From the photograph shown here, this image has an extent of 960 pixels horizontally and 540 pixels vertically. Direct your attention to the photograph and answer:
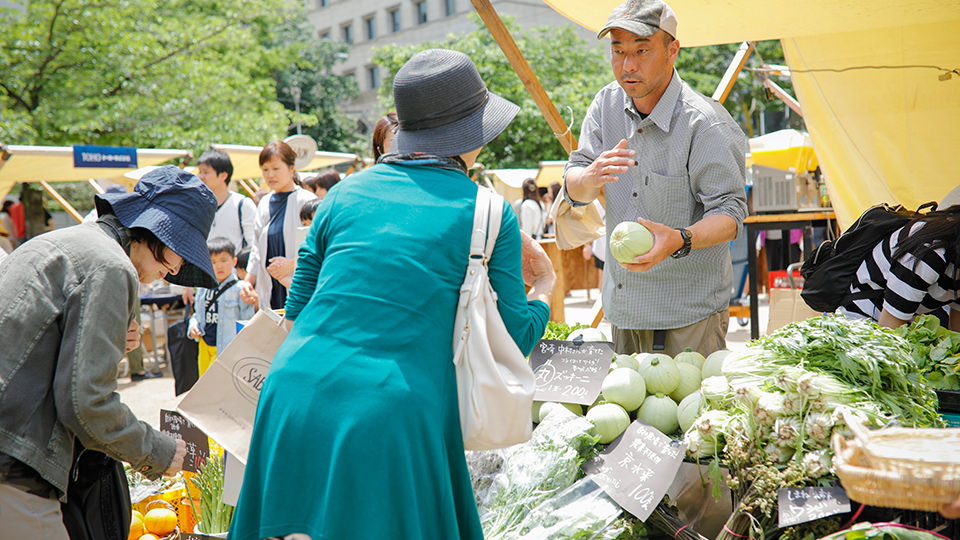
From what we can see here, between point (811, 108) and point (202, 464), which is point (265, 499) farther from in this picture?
point (811, 108)

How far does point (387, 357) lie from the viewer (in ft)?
5.69

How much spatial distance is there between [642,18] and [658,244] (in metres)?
0.88

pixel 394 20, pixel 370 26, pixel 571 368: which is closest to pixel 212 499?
pixel 571 368

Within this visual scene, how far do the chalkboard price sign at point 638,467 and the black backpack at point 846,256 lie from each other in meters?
1.08

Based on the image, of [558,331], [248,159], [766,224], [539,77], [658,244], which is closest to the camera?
[658,244]

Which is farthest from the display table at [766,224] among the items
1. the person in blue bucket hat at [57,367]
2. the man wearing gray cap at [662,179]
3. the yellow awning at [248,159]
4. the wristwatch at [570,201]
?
the yellow awning at [248,159]

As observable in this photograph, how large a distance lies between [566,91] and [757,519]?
25.2 meters

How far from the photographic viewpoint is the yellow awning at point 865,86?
12.1 ft

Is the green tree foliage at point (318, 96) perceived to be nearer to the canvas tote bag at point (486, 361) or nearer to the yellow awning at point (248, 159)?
the yellow awning at point (248, 159)

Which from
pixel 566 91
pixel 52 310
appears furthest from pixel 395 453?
pixel 566 91

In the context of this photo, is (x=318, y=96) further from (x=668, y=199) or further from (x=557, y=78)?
(x=668, y=199)

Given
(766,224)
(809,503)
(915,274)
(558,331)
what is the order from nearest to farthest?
1. (809,503)
2. (915,274)
3. (558,331)
4. (766,224)

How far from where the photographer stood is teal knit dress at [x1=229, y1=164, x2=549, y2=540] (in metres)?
1.69

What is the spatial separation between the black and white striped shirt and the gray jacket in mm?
2713
